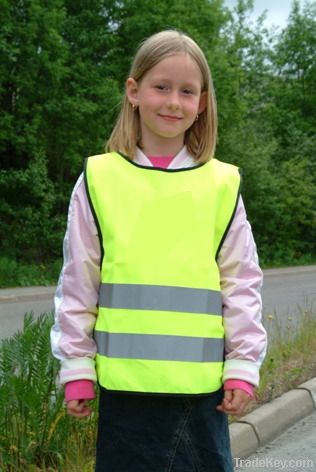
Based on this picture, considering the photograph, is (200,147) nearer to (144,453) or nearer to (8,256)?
(144,453)

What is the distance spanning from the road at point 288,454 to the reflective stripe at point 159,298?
92.5 inches

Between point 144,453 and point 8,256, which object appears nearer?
point 144,453

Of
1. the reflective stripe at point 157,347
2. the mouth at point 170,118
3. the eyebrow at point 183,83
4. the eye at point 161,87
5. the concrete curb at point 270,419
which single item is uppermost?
the eyebrow at point 183,83

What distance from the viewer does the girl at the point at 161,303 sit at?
6.98 feet

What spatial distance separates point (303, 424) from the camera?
5.09 metres

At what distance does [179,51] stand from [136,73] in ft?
0.56

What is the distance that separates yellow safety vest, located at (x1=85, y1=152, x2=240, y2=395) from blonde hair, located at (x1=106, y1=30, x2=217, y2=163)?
0.16 meters

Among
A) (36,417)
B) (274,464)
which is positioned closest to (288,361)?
(274,464)

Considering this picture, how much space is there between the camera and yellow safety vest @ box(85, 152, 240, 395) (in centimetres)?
211

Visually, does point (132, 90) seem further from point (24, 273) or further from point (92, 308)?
point (24, 273)

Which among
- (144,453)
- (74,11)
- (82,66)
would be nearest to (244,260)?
(144,453)

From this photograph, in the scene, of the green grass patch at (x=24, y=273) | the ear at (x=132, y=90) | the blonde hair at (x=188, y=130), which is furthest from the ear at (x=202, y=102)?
the green grass patch at (x=24, y=273)

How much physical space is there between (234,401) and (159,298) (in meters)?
0.37

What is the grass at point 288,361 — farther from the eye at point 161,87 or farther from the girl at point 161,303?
the eye at point 161,87
